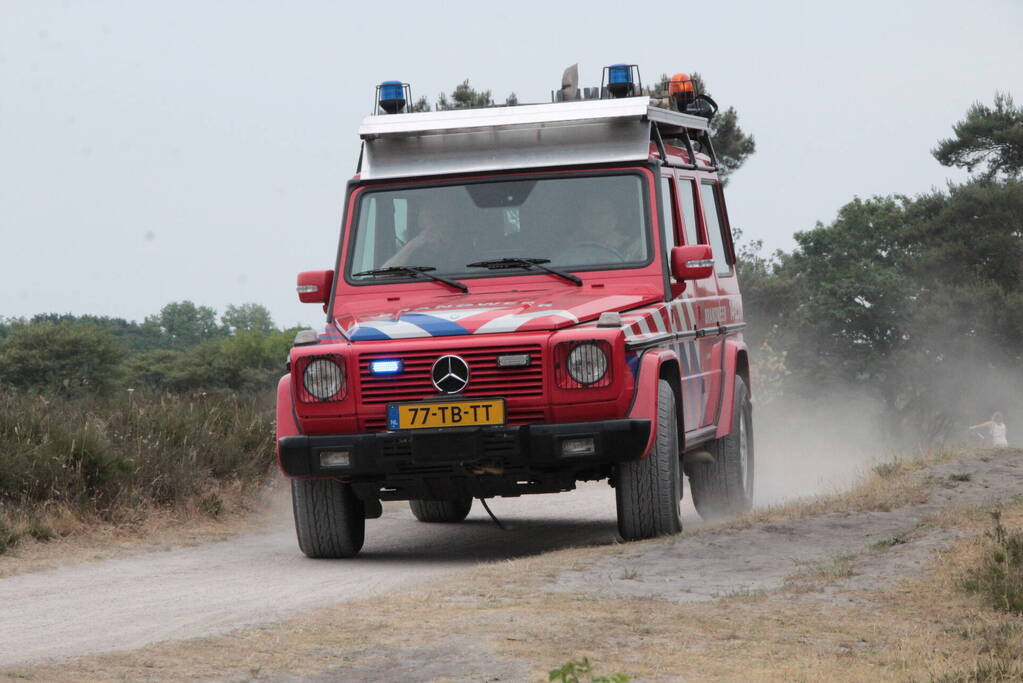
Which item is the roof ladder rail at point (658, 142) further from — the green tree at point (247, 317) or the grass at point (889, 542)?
the green tree at point (247, 317)

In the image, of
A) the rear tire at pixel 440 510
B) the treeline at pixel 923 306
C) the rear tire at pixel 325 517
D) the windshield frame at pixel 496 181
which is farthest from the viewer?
the treeline at pixel 923 306

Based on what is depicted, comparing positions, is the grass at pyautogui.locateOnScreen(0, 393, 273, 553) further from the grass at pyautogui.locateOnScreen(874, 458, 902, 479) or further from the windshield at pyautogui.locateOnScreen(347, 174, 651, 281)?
the grass at pyautogui.locateOnScreen(874, 458, 902, 479)

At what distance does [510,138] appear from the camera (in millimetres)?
11195

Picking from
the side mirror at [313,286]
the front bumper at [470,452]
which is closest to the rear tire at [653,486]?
the front bumper at [470,452]

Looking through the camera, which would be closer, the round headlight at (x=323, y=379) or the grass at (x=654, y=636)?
the grass at (x=654, y=636)

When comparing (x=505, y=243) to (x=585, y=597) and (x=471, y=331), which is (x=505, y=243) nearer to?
(x=471, y=331)

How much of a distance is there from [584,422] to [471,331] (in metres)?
0.84

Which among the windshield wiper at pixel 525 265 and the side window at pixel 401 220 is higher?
the side window at pixel 401 220

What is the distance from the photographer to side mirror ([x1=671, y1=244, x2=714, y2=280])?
34.8 ft

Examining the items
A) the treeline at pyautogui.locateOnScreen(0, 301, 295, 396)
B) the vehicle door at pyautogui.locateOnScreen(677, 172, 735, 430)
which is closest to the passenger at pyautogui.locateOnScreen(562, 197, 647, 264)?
the vehicle door at pyautogui.locateOnScreen(677, 172, 735, 430)

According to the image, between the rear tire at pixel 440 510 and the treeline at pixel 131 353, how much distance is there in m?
34.8

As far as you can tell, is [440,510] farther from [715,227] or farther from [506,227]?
[506,227]

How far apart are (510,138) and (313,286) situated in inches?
64.6

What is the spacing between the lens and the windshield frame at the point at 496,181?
35.4 ft
